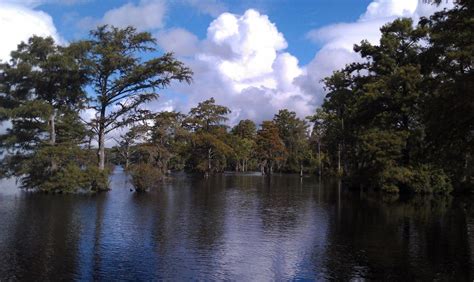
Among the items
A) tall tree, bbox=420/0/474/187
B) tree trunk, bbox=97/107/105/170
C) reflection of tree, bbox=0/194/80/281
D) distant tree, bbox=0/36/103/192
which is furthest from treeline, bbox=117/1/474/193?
reflection of tree, bbox=0/194/80/281

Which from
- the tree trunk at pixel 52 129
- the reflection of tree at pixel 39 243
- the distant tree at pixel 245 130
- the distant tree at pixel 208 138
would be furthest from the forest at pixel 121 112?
the distant tree at pixel 245 130

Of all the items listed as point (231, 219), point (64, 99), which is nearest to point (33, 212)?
point (231, 219)

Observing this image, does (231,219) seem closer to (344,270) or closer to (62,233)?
(62,233)

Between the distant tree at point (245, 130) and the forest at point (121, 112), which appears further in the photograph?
the distant tree at point (245, 130)

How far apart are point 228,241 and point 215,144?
193 feet

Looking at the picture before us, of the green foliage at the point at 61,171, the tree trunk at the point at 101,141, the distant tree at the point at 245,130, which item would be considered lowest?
the green foliage at the point at 61,171

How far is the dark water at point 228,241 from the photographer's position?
1332 cm

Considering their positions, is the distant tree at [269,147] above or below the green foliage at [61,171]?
above

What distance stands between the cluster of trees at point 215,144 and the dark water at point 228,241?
18881 mm

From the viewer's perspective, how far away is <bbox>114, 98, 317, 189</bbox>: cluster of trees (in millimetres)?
52000

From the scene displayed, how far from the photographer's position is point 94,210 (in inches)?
992

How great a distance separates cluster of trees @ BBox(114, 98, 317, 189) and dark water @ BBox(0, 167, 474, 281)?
18.9 metres

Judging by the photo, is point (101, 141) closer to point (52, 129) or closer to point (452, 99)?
point (52, 129)

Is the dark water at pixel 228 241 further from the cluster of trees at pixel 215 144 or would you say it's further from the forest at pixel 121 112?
the cluster of trees at pixel 215 144
